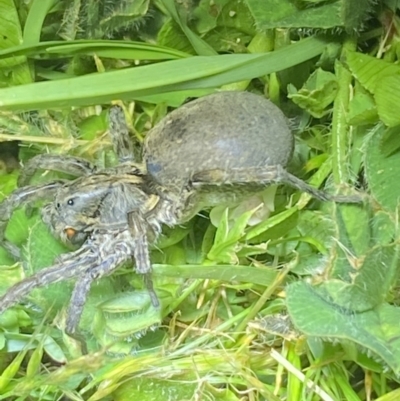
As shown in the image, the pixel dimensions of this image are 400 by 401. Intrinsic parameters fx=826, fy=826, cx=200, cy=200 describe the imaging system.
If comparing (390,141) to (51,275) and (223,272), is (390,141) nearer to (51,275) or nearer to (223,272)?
(223,272)

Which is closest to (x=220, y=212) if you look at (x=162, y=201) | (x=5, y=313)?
(x=162, y=201)

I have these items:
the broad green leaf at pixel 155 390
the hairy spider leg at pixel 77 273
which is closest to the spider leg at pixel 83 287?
the hairy spider leg at pixel 77 273

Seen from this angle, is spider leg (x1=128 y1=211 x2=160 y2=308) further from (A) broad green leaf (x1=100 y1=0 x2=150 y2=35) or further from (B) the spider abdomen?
(A) broad green leaf (x1=100 y1=0 x2=150 y2=35)

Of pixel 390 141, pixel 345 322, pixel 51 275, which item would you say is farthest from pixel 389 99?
pixel 51 275

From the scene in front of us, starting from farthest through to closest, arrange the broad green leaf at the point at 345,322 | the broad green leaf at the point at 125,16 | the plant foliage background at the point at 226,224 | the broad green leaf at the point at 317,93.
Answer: the broad green leaf at the point at 125,16, the broad green leaf at the point at 317,93, the plant foliage background at the point at 226,224, the broad green leaf at the point at 345,322

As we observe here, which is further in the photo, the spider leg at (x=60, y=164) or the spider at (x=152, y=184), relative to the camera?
the spider leg at (x=60, y=164)

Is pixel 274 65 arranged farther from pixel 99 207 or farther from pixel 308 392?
pixel 308 392

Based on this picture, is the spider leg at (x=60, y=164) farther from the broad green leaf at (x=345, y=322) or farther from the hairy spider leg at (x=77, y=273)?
the broad green leaf at (x=345, y=322)
